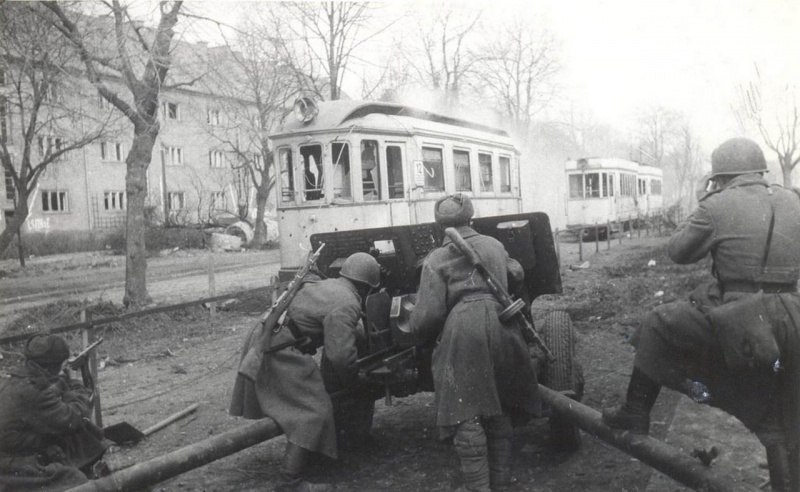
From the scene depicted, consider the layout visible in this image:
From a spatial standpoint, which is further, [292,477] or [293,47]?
[293,47]

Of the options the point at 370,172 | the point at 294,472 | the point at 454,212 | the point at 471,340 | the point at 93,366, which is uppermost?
the point at 370,172

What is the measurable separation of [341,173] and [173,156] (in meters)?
30.1

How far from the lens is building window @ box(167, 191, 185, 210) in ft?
125

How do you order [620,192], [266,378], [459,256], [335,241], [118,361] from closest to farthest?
[459,256]
[266,378]
[335,241]
[118,361]
[620,192]

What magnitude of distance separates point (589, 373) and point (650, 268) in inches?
348

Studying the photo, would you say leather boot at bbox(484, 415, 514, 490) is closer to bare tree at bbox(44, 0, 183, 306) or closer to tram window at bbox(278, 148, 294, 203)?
tram window at bbox(278, 148, 294, 203)

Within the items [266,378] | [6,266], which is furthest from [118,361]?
[6,266]

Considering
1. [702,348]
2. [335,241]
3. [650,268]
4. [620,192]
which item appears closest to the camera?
[702,348]

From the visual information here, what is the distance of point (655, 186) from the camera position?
125ft

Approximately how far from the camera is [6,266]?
22344mm

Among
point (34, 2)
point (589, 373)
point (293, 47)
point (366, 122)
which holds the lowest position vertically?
point (589, 373)

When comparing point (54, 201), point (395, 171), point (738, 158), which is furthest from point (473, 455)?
point (54, 201)

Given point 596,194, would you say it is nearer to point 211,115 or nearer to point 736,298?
point 211,115

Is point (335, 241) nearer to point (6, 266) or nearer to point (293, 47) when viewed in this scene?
point (293, 47)
